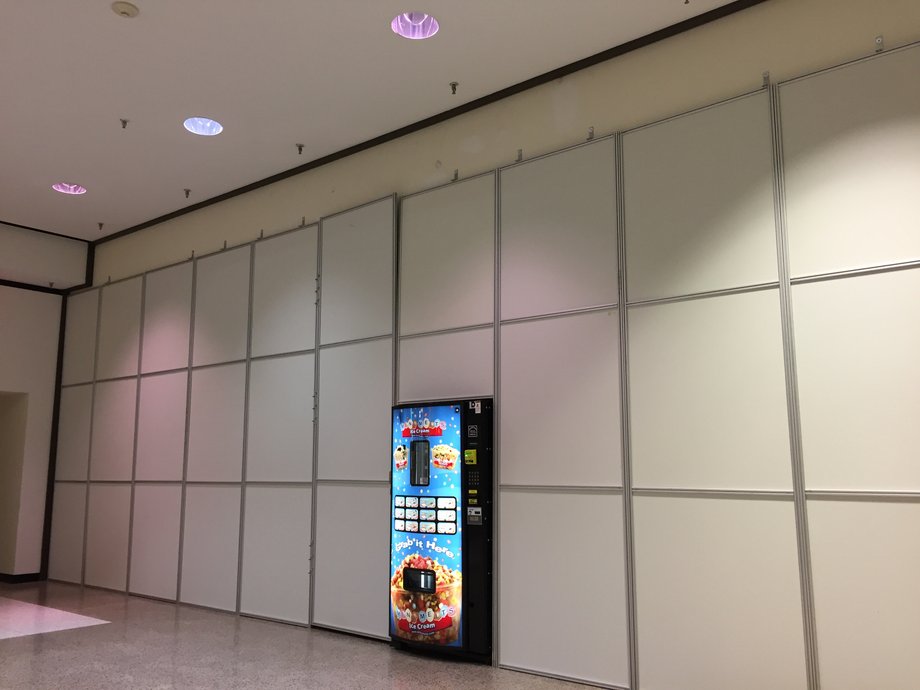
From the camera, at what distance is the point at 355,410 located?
7.09 m

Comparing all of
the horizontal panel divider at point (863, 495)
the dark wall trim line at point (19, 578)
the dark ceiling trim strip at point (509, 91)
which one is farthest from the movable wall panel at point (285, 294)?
the dark wall trim line at point (19, 578)

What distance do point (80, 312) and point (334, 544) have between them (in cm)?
638

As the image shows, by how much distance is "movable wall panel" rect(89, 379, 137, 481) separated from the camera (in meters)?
9.76

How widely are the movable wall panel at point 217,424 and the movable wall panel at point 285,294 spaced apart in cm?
59

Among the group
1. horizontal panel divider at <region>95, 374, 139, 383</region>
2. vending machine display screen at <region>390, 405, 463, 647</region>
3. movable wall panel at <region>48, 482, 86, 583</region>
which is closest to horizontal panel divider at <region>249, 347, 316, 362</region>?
vending machine display screen at <region>390, 405, 463, 647</region>

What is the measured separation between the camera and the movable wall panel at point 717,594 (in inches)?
177

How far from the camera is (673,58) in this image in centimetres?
553

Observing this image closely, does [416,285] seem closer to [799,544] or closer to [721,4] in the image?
[721,4]

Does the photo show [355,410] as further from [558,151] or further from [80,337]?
[80,337]

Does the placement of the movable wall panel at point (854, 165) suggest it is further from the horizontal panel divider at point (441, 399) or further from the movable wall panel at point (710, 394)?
the horizontal panel divider at point (441, 399)

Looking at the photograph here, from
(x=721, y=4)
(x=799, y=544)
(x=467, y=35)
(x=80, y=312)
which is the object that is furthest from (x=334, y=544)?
(x=80, y=312)

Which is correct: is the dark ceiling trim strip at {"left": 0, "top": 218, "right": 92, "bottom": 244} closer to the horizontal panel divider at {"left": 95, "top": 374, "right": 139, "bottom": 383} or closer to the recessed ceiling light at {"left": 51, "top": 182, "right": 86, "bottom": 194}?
the recessed ceiling light at {"left": 51, "top": 182, "right": 86, "bottom": 194}

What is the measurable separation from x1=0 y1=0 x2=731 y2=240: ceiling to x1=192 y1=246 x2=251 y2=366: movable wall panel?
3.50ft

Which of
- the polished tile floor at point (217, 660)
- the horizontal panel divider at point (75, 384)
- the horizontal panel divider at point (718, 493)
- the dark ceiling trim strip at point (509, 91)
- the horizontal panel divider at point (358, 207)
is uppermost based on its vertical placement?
the dark ceiling trim strip at point (509, 91)
